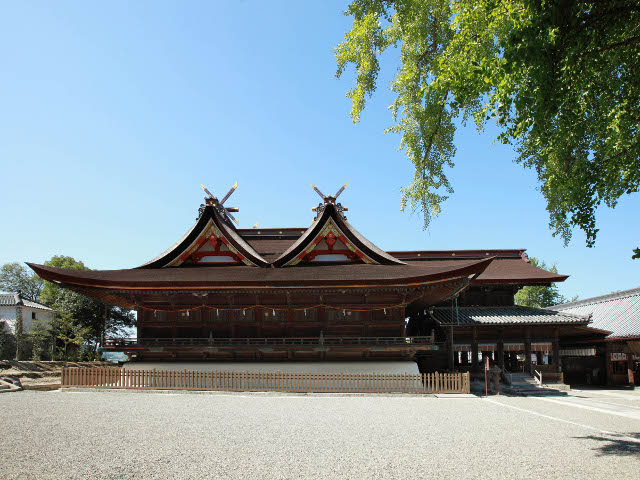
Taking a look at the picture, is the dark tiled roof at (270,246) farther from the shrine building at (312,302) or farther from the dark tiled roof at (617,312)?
the dark tiled roof at (617,312)

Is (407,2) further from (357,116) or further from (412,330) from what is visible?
(412,330)

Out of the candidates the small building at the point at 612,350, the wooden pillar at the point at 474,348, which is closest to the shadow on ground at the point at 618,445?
the wooden pillar at the point at 474,348

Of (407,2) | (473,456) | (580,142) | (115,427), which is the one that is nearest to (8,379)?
(115,427)

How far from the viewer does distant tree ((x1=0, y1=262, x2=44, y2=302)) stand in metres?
68.7

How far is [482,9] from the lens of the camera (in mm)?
8812

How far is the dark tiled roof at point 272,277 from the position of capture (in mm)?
19500

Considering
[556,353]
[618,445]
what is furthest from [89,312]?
[618,445]

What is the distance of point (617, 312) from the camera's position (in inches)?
1195

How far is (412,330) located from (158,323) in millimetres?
17088

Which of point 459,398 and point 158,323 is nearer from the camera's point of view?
point 459,398

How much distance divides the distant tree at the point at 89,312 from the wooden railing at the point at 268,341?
78.6ft

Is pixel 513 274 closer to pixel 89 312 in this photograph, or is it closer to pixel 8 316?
pixel 89 312

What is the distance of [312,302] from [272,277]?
2557 mm

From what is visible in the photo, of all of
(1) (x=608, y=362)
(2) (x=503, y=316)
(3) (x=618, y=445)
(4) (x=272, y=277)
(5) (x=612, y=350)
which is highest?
(4) (x=272, y=277)
